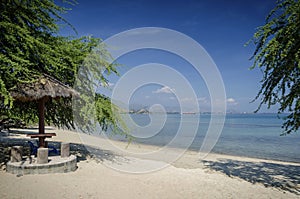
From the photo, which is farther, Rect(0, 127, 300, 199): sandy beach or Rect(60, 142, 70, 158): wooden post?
Rect(60, 142, 70, 158): wooden post

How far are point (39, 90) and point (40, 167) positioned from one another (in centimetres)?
229

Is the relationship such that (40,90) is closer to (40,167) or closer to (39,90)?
(39,90)

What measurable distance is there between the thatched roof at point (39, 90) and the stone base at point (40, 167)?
194 cm

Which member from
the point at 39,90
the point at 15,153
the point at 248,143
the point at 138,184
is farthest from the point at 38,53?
the point at 248,143

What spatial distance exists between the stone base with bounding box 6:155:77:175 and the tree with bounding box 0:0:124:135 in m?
1.81

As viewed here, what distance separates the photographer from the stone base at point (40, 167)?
269 inches

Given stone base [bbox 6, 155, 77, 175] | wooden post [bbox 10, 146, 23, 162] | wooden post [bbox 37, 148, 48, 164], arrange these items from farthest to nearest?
wooden post [bbox 10, 146, 23, 162], wooden post [bbox 37, 148, 48, 164], stone base [bbox 6, 155, 77, 175]

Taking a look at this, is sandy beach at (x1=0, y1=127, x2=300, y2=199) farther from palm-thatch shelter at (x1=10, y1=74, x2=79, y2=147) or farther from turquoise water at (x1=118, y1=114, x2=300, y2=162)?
turquoise water at (x1=118, y1=114, x2=300, y2=162)

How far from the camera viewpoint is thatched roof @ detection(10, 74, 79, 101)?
7.44 metres

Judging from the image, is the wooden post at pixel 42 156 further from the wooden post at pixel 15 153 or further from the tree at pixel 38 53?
the tree at pixel 38 53

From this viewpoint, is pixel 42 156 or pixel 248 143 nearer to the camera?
pixel 42 156

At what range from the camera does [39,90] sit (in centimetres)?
756

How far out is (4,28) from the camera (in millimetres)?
7930

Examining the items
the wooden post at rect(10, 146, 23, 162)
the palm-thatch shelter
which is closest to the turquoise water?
the palm-thatch shelter
